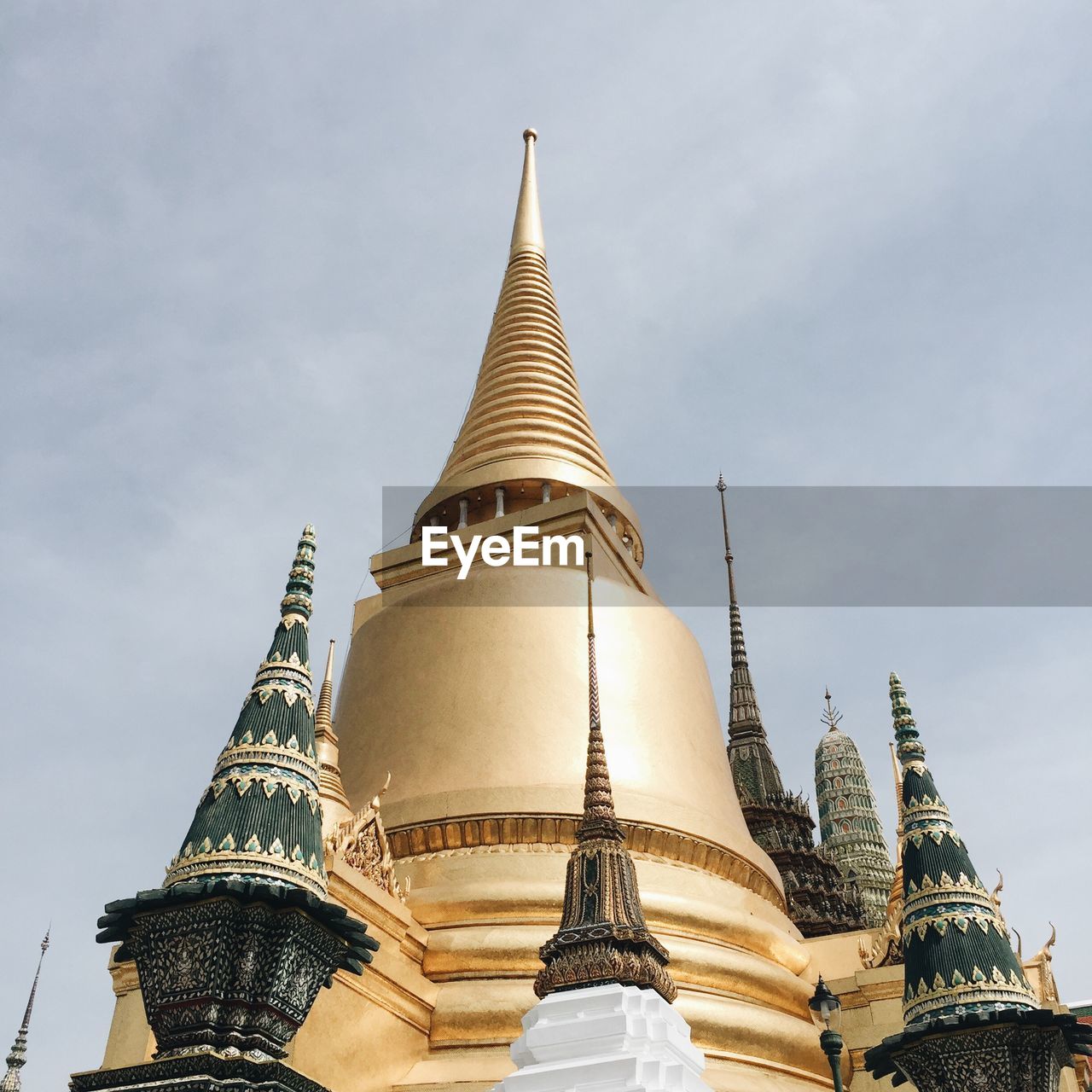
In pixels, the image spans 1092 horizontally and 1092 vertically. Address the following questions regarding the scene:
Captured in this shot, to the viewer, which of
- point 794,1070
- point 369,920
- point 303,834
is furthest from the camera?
point 794,1070

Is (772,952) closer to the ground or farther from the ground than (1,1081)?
closer to the ground

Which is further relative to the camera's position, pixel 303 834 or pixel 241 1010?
pixel 303 834

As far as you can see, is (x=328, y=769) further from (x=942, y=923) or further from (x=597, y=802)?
(x=942, y=923)

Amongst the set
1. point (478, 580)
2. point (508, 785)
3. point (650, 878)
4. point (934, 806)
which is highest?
point (478, 580)

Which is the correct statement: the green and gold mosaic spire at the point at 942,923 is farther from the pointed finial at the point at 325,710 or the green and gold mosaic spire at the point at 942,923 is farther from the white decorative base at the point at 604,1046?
the pointed finial at the point at 325,710

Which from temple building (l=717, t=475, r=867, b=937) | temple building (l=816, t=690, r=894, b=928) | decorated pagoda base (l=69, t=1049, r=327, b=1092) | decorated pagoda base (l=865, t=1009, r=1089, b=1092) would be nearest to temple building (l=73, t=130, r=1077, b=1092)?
decorated pagoda base (l=69, t=1049, r=327, b=1092)

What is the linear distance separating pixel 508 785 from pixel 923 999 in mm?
5623

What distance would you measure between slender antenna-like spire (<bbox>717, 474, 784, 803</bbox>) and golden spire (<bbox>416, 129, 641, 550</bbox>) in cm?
1330

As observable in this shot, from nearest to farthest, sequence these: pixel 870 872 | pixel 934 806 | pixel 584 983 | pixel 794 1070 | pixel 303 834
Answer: pixel 303 834
pixel 584 983
pixel 934 806
pixel 794 1070
pixel 870 872

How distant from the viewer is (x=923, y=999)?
787 centimetres

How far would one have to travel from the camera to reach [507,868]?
1192cm

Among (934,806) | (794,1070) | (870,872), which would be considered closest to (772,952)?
(794,1070)

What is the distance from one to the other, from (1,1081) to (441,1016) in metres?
17.1

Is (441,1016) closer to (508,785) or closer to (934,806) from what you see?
(508,785)
